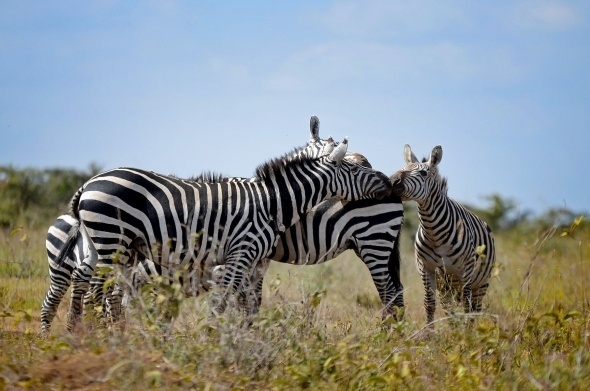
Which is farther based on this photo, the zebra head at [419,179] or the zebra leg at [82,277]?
the zebra head at [419,179]

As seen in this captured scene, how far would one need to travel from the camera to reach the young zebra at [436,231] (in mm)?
8750

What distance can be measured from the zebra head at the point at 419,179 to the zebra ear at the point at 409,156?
0.10m

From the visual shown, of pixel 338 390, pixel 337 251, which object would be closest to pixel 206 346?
pixel 338 390

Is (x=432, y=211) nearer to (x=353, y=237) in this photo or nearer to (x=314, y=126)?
(x=353, y=237)

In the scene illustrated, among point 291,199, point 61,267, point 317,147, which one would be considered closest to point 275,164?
point 291,199

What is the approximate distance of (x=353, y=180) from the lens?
846 centimetres

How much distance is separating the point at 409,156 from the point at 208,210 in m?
2.78

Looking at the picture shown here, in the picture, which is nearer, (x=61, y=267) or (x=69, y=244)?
(x=69, y=244)

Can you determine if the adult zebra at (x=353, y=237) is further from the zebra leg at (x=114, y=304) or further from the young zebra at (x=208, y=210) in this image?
the zebra leg at (x=114, y=304)

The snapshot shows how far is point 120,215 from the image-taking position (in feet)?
23.9

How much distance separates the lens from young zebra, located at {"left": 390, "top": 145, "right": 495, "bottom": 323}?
28.7 ft

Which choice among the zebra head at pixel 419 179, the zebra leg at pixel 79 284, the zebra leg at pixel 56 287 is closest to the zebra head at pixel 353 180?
the zebra head at pixel 419 179

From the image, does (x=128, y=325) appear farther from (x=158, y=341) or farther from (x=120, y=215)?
(x=120, y=215)

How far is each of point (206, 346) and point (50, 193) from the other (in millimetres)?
17073
